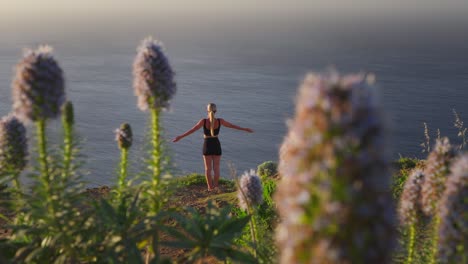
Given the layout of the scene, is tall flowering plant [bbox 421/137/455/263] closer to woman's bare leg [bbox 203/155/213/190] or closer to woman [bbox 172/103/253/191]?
woman [bbox 172/103/253/191]

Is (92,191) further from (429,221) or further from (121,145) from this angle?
(429,221)

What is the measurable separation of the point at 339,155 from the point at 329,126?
148 millimetres

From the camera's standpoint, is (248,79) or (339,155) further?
(248,79)

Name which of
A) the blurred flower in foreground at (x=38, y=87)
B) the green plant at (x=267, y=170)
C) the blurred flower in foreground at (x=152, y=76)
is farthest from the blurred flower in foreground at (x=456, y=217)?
the green plant at (x=267, y=170)

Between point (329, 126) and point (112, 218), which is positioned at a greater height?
point (329, 126)

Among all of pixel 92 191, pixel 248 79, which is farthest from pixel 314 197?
pixel 248 79

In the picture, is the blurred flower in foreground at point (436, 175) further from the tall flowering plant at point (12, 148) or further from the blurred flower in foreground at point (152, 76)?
the tall flowering plant at point (12, 148)

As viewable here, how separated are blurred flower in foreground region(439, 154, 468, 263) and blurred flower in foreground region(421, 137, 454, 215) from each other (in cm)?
77

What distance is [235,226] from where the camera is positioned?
5816 mm

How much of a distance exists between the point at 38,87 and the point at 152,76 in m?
1.22

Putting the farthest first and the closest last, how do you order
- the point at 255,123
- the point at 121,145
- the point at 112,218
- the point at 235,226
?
the point at 255,123 → the point at 121,145 → the point at 235,226 → the point at 112,218

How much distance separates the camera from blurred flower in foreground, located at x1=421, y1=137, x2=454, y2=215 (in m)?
4.43

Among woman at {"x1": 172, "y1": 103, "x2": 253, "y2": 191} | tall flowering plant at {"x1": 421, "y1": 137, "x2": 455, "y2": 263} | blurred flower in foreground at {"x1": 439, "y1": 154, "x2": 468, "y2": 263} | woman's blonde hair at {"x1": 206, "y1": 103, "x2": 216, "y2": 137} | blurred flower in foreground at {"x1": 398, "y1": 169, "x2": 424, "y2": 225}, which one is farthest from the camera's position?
woman at {"x1": 172, "y1": 103, "x2": 253, "y2": 191}

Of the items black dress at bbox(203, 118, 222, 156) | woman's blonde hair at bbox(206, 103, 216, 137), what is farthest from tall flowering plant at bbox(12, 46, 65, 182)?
black dress at bbox(203, 118, 222, 156)
